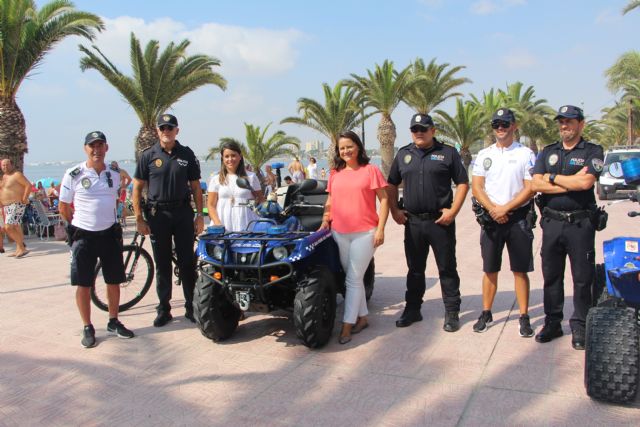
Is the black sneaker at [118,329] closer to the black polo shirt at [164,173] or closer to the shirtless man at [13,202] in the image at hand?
the black polo shirt at [164,173]

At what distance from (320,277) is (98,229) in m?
2.08

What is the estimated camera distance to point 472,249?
8.69 m

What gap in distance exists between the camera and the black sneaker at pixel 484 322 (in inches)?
182

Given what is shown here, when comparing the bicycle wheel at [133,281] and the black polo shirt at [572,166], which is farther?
the bicycle wheel at [133,281]

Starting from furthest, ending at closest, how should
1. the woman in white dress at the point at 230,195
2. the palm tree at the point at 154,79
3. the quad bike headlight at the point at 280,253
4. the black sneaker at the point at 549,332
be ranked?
the palm tree at the point at 154,79 < the woman in white dress at the point at 230,195 < the black sneaker at the point at 549,332 < the quad bike headlight at the point at 280,253

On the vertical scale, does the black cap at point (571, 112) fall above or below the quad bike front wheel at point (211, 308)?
above

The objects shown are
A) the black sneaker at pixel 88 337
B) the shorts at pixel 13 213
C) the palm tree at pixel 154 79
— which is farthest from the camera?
the palm tree at pixel 154 79

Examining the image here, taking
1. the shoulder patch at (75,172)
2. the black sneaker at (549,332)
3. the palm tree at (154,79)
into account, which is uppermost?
the palm tree at (154,79)

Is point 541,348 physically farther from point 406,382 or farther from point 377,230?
point 377,230

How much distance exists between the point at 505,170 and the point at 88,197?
148 inches

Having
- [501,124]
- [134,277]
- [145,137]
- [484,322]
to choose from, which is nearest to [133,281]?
[134,277]

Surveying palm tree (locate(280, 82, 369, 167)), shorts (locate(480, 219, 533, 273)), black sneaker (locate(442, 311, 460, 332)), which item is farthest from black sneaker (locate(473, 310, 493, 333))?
palm tree (locate(280, 82, 369, 167))

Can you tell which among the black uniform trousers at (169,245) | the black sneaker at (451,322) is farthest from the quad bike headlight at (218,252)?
the black sneaker at (451,322)

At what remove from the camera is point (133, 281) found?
6023mm
